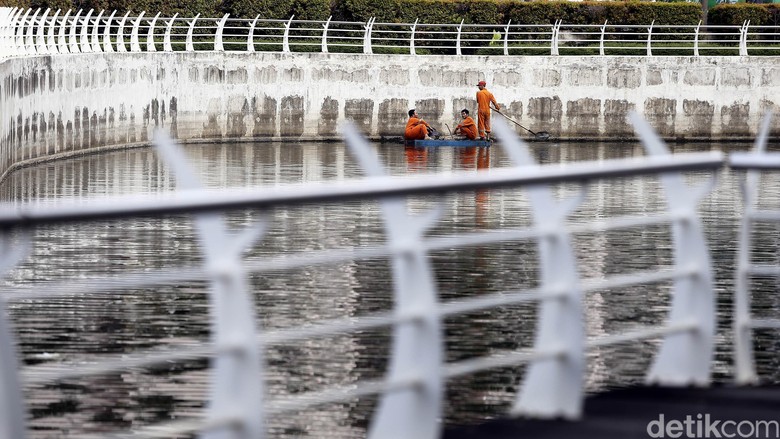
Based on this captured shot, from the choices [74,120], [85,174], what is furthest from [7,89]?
[74,120]

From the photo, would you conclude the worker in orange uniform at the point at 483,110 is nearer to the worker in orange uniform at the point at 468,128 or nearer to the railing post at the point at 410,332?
the worker in orange uniform at the point at 468,128

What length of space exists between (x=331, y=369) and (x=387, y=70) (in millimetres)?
35642

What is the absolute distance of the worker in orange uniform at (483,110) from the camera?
41406 mm

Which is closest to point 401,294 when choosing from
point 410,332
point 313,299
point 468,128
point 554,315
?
point 410,332

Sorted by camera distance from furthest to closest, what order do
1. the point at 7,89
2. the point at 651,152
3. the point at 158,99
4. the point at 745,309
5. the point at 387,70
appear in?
the point at 387,70 → the point at 158,99 → the point at 7,89 → the point at 745,309 → the point at 651,152

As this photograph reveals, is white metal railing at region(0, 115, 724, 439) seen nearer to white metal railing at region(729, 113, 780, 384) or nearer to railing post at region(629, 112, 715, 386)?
railing post at region(629, 112, 715, 386)

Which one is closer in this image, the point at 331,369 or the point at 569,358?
the point at 569,358

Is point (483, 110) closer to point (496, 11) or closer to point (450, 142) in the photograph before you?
point (450, 142)

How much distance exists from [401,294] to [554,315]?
108 cm

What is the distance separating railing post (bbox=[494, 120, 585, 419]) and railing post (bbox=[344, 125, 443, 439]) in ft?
2.23

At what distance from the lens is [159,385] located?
37.1 ft

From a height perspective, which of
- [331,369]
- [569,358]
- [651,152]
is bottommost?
[331,369]

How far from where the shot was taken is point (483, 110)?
41.9 m

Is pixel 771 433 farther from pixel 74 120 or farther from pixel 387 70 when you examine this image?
pixel 387 70
